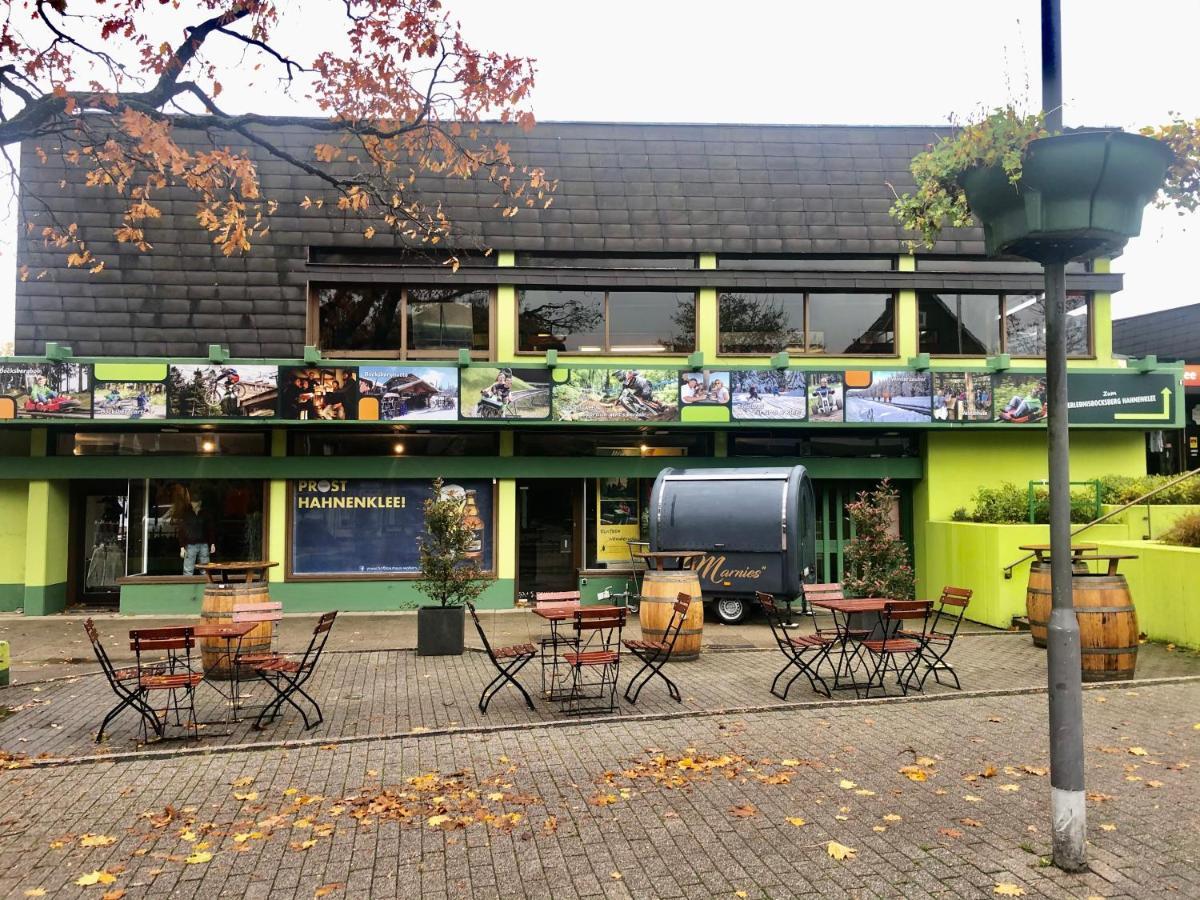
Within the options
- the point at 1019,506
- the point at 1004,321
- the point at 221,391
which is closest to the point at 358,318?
the point at 221,391

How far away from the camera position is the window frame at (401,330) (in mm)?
16234

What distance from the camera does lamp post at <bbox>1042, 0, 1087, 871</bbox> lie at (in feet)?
14.2

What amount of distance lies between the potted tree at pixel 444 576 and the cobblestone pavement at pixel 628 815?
425cm

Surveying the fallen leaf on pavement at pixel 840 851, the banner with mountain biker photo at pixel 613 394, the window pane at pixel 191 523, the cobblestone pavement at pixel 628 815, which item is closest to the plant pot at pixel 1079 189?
the cobblestone pavement at pixel 628 815

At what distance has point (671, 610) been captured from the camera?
418 inches

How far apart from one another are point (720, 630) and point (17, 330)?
13108 mm

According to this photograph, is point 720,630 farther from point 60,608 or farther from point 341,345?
point 60,608

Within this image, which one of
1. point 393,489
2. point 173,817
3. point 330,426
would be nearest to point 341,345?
point 330,426

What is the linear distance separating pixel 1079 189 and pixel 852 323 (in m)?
13.0

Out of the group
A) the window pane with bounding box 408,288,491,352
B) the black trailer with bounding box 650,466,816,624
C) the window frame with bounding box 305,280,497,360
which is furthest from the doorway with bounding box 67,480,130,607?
the black trailer with bounding box 650,466,816,624

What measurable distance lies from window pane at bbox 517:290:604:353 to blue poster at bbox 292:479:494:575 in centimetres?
310

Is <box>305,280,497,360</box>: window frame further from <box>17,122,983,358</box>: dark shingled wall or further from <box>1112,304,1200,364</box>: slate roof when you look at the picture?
<box>1112,304,1200,364</box>: slate roof

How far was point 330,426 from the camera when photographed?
1609cm

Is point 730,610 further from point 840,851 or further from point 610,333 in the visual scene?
point 840,851
